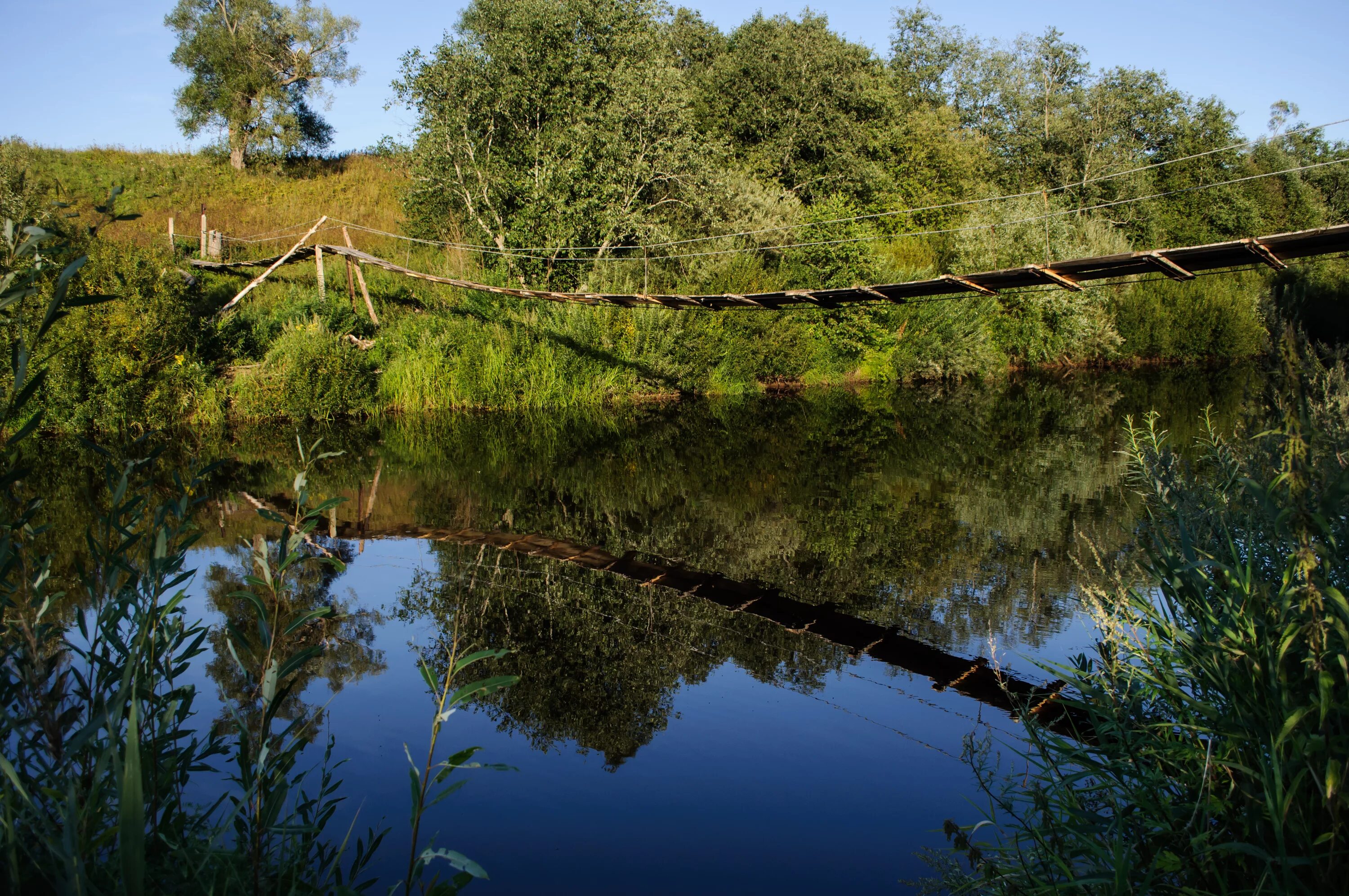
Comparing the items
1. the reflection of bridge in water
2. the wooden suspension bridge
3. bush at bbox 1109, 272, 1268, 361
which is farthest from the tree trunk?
bush at bbox 1109, 272, 1268, 361

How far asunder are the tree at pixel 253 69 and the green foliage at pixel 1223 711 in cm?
2823

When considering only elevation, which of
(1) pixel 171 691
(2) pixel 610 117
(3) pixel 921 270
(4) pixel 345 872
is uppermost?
(2) pixel 610 117

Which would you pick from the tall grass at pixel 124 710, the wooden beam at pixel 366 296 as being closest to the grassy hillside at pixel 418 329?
the wooden beam at pixel 366 296

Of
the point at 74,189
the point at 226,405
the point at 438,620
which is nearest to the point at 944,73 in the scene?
the point at 74,189

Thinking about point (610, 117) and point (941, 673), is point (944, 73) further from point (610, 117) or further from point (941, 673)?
point (941, 673)

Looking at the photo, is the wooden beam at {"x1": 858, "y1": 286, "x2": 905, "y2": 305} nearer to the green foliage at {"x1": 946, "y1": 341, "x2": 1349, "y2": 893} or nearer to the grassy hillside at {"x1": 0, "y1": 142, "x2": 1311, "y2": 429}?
the green foliage at {"x1": 946, "y1": 341, "x2": 1349, "y2": 893}

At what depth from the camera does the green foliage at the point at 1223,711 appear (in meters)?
1.71

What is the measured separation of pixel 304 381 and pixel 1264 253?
12.2 m

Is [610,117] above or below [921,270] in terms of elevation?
above

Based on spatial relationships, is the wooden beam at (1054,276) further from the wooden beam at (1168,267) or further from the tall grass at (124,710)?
the tall grass at (124,710)

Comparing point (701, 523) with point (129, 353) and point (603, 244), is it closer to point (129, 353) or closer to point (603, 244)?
point (129, 353)

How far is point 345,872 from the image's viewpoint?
9.34ft

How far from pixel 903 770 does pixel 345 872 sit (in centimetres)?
207

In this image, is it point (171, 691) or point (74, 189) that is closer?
point (171, 691)
